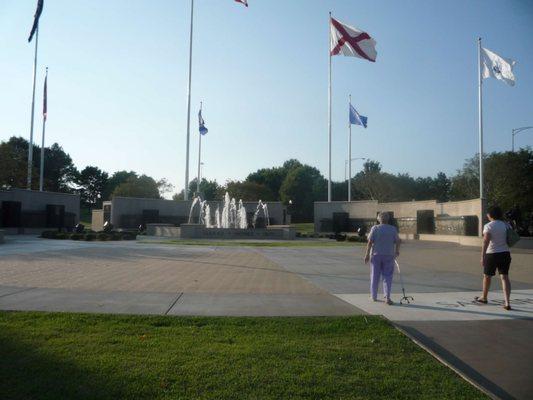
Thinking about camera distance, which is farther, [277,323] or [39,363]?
[277,323]

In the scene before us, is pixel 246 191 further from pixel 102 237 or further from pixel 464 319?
pixel 464 319

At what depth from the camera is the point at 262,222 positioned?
4903cm

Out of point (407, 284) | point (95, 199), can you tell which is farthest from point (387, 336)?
point (95, 199)

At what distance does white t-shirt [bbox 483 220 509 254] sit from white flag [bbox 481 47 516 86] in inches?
823

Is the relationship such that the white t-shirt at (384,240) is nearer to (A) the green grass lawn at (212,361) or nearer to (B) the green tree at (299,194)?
(A) the green grass lawn at (212,361)

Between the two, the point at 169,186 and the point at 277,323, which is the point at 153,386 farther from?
the point at 169,186

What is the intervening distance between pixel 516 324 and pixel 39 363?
21.4 feet

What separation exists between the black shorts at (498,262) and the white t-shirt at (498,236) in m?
0.08

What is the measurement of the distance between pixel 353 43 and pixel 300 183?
59708 millimetres

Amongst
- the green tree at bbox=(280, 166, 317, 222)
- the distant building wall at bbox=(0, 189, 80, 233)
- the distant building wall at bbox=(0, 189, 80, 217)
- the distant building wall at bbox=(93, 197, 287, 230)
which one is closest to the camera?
the distant building wall at bbox=(0, 189, 80, 233)

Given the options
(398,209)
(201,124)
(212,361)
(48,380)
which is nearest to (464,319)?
(212,361)

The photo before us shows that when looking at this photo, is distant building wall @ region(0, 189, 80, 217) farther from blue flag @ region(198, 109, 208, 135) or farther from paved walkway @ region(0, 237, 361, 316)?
paved walkway @ region(0, 237, 361, 316)

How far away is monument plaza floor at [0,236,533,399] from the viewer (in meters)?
5.74

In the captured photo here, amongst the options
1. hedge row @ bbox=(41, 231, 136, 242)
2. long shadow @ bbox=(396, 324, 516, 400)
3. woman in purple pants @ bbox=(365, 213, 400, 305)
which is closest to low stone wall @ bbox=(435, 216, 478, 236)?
hedge row @ bbox=(41, 231, 136, 242)
